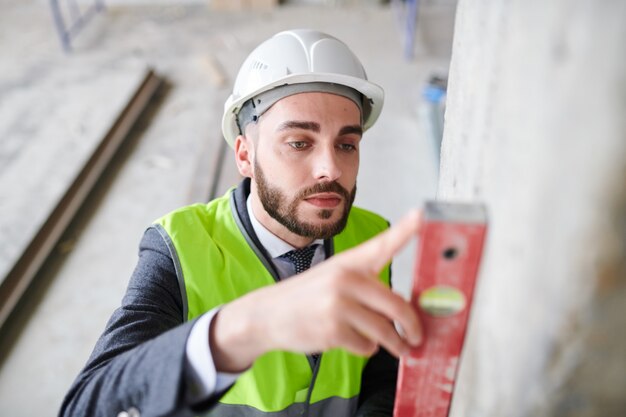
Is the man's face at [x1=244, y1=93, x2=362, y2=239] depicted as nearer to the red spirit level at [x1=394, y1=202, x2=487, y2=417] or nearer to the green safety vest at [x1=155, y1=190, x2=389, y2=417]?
the green safety vest at [x1=155, y1=190, x2=389, y2=417]

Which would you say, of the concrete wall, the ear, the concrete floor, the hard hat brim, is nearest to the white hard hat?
the hard hat brim

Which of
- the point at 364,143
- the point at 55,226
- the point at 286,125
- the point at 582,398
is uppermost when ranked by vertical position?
the point at 364,143

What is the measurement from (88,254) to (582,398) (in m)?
3.47

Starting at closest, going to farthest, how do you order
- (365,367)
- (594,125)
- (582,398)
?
(594,125)
(582,398)
(365,367)

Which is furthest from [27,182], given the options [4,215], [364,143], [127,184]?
[364,143]

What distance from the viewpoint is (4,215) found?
11.9ft

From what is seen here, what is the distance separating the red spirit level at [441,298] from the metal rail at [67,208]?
2844 mm

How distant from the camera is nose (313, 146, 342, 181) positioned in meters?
1.50

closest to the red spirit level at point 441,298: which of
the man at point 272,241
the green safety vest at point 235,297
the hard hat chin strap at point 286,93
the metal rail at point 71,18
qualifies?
the man at point 272,241

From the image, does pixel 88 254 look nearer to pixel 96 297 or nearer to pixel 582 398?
pixel 96 297

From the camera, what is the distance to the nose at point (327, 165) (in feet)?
4.91

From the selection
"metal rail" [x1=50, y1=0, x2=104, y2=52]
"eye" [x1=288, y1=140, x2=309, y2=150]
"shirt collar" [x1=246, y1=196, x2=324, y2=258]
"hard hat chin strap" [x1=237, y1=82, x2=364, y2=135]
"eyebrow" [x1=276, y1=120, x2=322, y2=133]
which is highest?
"metal rail" [x1=50, y1=0, x2=104, y2=52]

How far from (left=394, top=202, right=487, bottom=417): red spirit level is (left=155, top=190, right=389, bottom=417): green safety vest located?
693mm

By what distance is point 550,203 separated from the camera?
584mm
